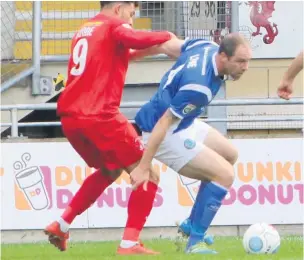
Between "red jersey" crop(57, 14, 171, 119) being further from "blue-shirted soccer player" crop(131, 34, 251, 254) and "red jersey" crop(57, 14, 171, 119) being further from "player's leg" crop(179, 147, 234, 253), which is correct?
"player's leg" crop(179, 147, 234, 253)

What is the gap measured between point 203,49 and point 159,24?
23.3 ft

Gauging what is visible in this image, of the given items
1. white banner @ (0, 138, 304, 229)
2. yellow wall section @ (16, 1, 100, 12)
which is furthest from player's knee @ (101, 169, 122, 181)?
yellow wall section @ (16, 1, 100, 12)

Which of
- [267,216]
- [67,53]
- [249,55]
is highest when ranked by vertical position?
[249,55]

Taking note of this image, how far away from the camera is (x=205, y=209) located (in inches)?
339

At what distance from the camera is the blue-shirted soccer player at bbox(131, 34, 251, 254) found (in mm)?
8180

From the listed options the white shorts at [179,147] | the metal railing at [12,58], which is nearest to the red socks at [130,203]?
the white shorts at [179,147]

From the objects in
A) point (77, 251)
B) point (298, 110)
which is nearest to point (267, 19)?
point (298, 110)

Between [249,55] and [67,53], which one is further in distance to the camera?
[67,53]

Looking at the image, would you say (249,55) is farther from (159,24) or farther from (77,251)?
(159,24)

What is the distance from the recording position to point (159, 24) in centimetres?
1555

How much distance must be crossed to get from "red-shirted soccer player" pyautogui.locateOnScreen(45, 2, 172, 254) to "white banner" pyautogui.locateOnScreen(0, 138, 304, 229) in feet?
11.4

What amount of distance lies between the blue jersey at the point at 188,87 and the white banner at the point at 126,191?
3.40 metres

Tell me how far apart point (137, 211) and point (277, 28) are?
9.13 m

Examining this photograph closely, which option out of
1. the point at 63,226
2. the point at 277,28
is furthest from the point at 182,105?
the point at 277,28
